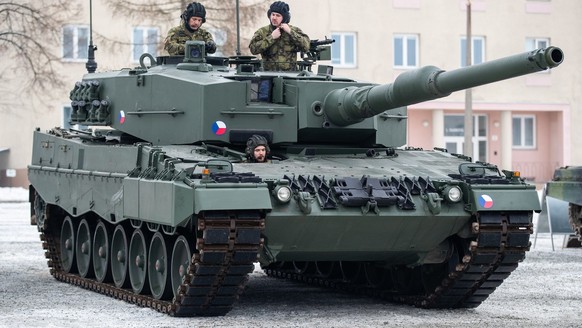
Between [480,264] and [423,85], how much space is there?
7.80ft

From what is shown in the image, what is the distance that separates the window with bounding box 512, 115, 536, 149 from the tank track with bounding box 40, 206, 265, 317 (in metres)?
40.3

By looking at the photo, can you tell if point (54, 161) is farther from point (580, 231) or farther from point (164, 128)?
point (580, 231)

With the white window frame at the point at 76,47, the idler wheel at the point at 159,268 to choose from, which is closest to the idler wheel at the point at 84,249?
the idler wheel at the point at 159,268

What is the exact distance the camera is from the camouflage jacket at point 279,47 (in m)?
18.0

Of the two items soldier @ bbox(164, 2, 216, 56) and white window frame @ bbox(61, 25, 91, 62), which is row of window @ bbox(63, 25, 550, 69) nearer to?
white window frame @ bbox(61, 25, 91, 62)

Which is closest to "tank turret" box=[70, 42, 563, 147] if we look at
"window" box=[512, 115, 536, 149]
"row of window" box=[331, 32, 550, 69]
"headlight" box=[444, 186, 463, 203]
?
"headlight" box=[444, 186, 463, 203]

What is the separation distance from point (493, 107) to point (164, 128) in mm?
35653

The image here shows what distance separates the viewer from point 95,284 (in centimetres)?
1805

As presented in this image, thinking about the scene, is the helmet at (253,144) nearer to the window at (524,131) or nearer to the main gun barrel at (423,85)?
the main gun barrel at (423,85)

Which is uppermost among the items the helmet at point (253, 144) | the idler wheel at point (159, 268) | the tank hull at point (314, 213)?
the helmet at point (253, 144)

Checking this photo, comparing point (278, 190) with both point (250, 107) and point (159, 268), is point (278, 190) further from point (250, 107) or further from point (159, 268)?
point (159, 268)

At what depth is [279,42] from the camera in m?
18.1

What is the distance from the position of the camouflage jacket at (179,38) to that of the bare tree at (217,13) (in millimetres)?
17801

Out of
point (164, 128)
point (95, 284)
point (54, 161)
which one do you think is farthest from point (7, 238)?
point (164, 128)
